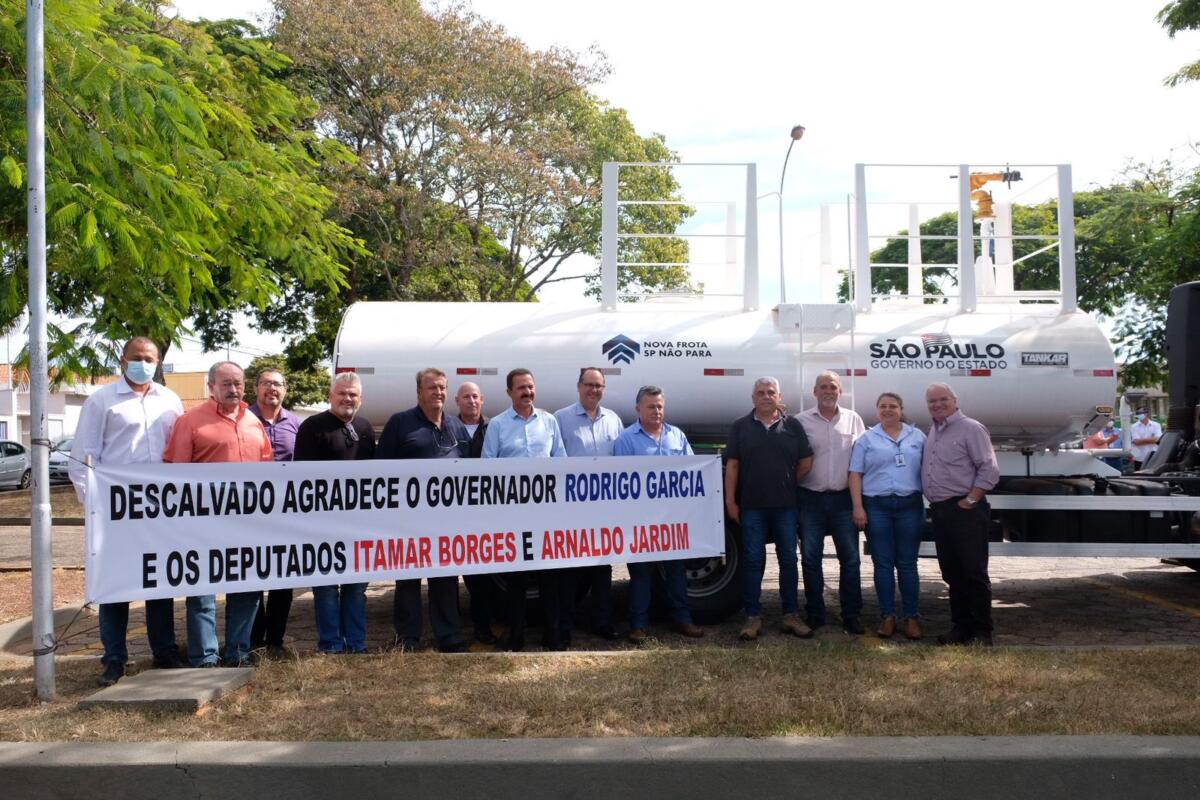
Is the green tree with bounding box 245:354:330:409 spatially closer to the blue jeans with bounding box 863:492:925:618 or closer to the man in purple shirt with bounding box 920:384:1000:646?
the blue jeans with bounding box 863:492:925:618

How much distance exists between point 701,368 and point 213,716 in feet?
Result: 14.4

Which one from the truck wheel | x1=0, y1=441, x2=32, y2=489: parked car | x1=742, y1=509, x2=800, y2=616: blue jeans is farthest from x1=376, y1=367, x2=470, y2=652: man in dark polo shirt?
x1=0, y1=441, x2=32, y2=489: parked car

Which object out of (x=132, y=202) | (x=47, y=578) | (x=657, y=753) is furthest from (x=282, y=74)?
(x=657, y=753)

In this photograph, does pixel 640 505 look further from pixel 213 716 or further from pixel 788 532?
pixel 213 716

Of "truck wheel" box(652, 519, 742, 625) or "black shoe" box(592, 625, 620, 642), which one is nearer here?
"black shoe" box(592, 625, 620, 642)

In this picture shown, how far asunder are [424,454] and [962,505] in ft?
12.0

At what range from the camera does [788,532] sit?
24.6ft

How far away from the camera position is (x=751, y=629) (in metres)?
7.38

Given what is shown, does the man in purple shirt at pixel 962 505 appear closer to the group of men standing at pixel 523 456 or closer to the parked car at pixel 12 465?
the group of men standing at pixel 523 456

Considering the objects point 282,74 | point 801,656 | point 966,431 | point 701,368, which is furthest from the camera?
point 282,74

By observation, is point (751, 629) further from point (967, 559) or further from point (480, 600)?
point (480, 600)

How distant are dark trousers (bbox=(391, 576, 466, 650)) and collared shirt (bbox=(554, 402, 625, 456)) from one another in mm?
1269

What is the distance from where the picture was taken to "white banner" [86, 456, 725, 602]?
6.08 meters

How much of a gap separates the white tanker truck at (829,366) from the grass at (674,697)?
1.52m
